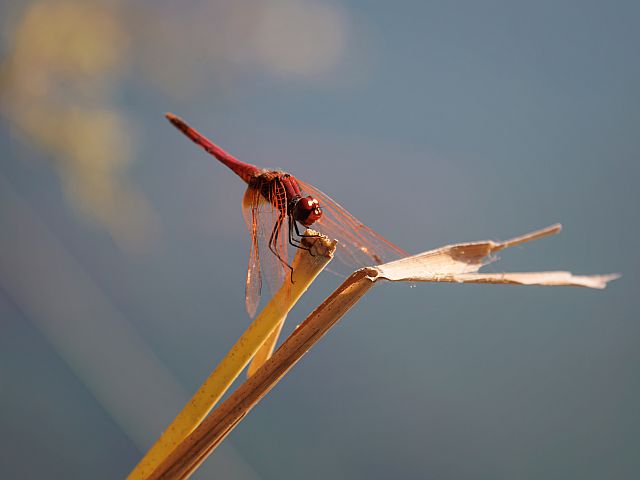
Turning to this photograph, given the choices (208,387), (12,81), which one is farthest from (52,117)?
(208,387)

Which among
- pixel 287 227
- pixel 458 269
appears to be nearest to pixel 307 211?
pixel 287 227

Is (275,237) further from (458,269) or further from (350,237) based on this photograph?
(458,269)

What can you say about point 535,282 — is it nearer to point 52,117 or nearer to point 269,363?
point 269,363

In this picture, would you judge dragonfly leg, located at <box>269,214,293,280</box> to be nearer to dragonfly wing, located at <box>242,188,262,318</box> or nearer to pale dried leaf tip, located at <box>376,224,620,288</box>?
dragonfly wing, located at <box>242,188,262,318</box>

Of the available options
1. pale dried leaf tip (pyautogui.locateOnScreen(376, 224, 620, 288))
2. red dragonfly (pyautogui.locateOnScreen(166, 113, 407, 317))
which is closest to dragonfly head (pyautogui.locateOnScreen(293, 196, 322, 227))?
red dragonfly (pyautogui.locateOnScreen(166, 113, 407, 317))

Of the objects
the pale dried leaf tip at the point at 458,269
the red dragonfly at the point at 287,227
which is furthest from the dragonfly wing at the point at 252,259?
the pale dried leaf tip at the point at 458,269

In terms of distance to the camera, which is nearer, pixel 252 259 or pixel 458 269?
pixel 458 269

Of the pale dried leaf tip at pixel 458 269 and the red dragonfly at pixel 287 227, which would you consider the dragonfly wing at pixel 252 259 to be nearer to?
the red dragonfly at pixel 287 227
